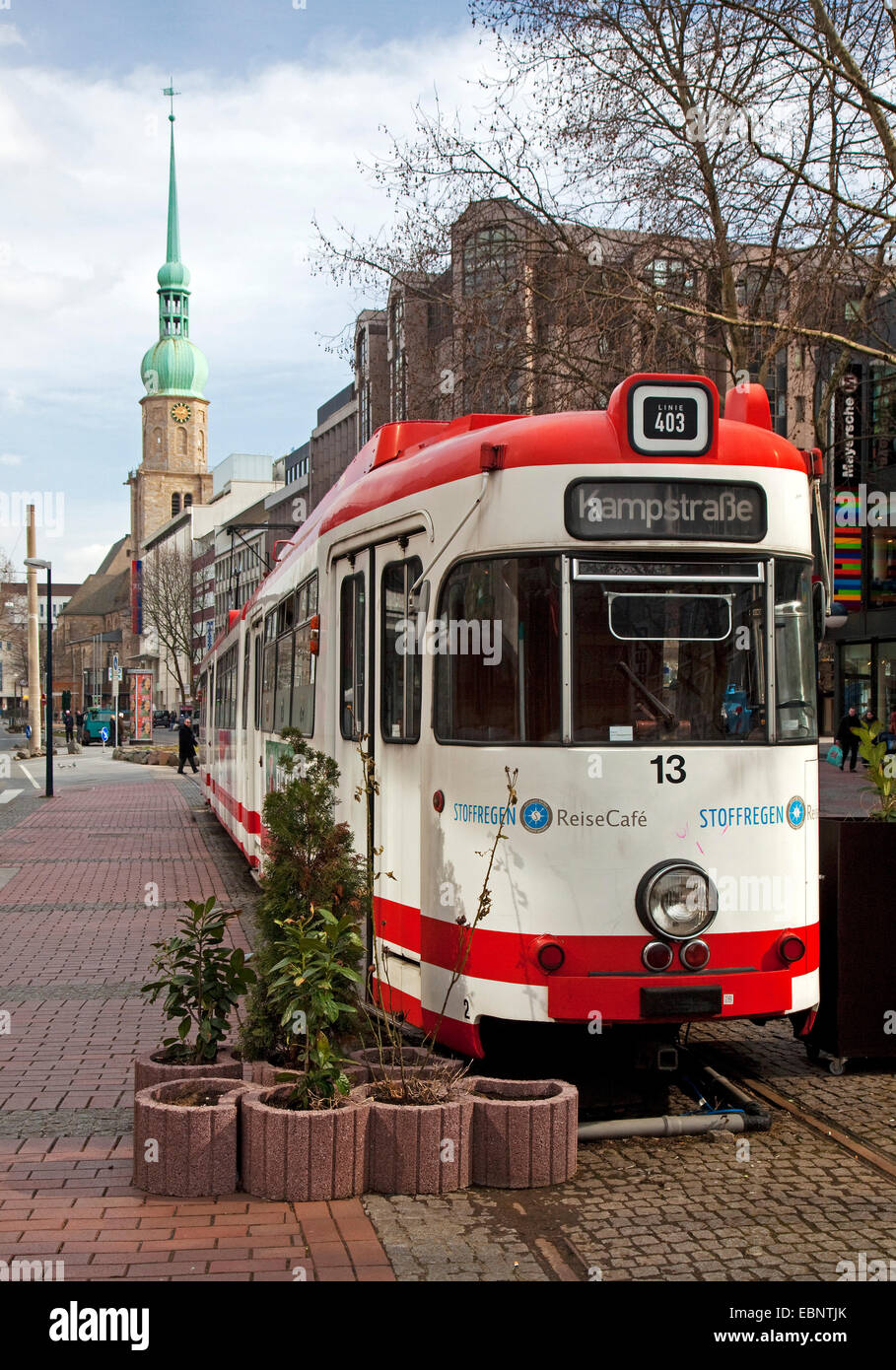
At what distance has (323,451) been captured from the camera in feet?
271

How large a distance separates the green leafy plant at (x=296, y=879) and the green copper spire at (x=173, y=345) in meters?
136

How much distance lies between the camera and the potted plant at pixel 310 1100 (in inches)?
209

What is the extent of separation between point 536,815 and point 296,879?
1.06 meters

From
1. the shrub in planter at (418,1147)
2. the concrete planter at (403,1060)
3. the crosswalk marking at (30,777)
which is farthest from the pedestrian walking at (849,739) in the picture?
the shrub in planter at (418,1147)

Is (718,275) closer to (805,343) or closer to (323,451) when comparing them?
(805,343)

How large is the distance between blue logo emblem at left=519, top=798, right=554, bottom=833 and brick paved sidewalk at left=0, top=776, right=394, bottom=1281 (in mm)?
1700

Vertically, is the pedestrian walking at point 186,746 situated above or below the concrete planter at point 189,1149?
above

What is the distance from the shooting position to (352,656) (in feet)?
26.8

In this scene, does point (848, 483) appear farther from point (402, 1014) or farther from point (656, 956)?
point (656, 956)

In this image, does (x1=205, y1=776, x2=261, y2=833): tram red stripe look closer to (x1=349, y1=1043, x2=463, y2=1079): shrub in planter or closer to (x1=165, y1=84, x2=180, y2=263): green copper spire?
(x1=349, y1=1043, x2=463, y2=1079): shrub in planter

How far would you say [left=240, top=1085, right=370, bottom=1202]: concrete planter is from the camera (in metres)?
5.31

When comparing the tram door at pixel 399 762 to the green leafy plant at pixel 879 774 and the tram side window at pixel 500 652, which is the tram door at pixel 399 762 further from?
the green leafy plant at pixel 879 774

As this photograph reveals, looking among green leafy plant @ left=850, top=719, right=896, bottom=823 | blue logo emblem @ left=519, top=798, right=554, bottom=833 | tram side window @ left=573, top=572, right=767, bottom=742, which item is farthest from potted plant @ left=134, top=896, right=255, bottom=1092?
green leafy plant @ left=850, top=719, right=896, bottom=823
